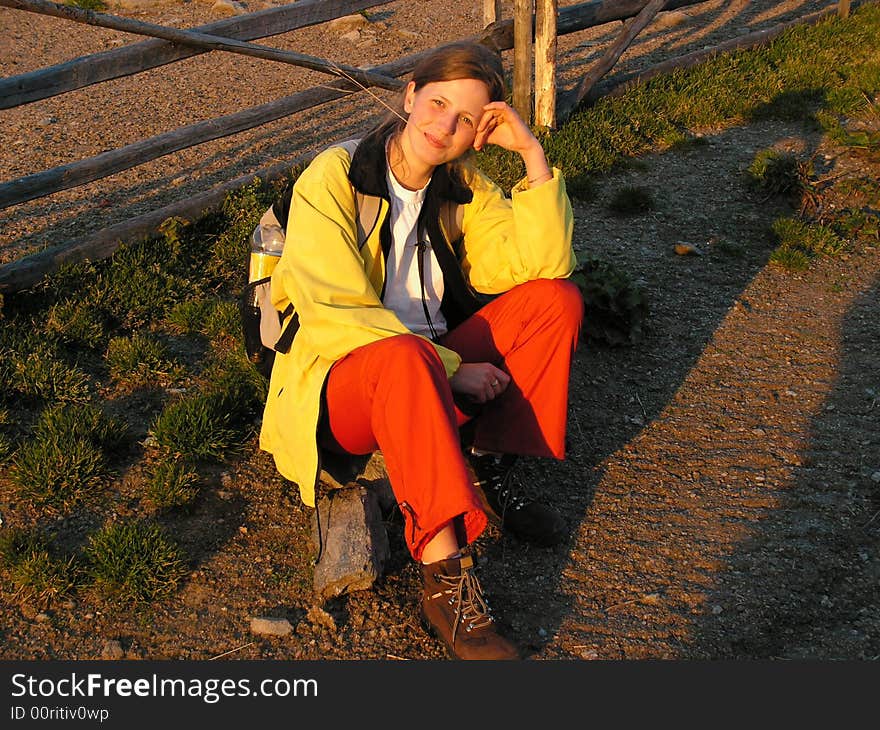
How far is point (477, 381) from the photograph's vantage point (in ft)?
11.7

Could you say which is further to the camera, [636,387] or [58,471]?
[636,387]

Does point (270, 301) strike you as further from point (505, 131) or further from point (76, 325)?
point (76, 325)

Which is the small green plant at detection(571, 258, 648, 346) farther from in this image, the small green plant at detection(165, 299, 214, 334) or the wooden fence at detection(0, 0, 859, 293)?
the small green plant at detection(165, 299, 214, 334)

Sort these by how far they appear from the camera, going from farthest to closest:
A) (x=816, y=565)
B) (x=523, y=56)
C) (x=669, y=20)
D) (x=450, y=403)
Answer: (x=669, y=20) → (x=523, y=56) → (x=816, y=565) → (x=450, y=403)

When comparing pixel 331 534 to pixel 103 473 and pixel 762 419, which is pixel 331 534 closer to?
pixel 103 473

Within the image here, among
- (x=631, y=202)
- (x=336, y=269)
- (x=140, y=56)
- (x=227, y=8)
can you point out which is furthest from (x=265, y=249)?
(x=227, y=8)

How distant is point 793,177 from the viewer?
6914 millimetres

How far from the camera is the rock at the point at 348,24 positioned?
37.1 feet

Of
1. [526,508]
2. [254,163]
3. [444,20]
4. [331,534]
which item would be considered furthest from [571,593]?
[444,20]

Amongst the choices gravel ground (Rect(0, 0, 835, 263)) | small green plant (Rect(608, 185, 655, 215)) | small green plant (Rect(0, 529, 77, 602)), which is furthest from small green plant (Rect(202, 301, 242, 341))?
small green plant (Rect(608, 185, 655, 215))

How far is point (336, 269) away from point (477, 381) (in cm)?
62

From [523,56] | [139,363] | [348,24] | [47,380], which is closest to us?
[47,380]

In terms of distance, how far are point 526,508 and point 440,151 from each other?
1420 mm

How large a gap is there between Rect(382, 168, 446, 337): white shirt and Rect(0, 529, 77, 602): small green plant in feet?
4.98
